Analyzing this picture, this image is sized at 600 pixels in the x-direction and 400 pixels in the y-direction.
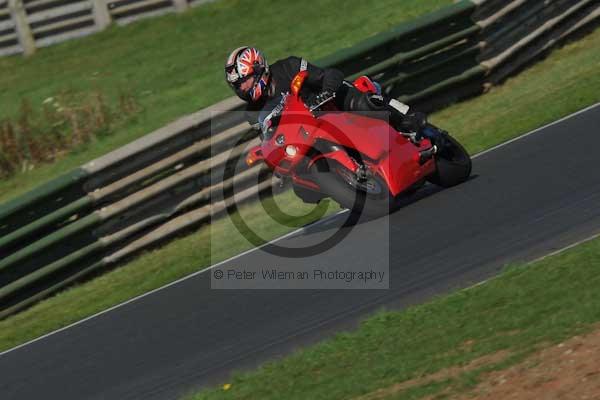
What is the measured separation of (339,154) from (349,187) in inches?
11.8

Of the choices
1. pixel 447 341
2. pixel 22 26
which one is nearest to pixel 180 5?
pixel 22 26

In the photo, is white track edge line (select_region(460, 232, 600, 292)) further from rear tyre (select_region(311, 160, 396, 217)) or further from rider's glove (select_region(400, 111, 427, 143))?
rider's glove (select_region(400, 111, 427, 143))

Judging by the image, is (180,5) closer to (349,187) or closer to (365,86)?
(365,86)

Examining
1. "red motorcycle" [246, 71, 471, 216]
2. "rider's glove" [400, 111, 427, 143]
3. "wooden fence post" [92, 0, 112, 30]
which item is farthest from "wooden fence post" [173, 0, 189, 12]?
"rider's glove" [400, 111, 427, 143]

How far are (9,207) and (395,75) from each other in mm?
4683

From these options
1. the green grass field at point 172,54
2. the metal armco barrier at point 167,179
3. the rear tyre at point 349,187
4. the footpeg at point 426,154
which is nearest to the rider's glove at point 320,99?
the rear tyre at point 349,187

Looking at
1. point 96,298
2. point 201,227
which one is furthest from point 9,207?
point 201,227

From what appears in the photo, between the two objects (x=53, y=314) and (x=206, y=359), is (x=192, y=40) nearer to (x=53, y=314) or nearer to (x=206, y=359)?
(x=53, y=314)

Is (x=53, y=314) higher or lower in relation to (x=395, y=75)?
lower

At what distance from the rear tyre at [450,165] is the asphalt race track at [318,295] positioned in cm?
10

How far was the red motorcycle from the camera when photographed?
9.16 metres

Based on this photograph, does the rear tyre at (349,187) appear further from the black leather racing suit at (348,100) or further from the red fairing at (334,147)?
the black leather racing suit at (348,100)

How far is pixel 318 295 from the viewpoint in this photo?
8312 millimetres

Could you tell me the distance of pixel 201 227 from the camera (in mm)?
11195
